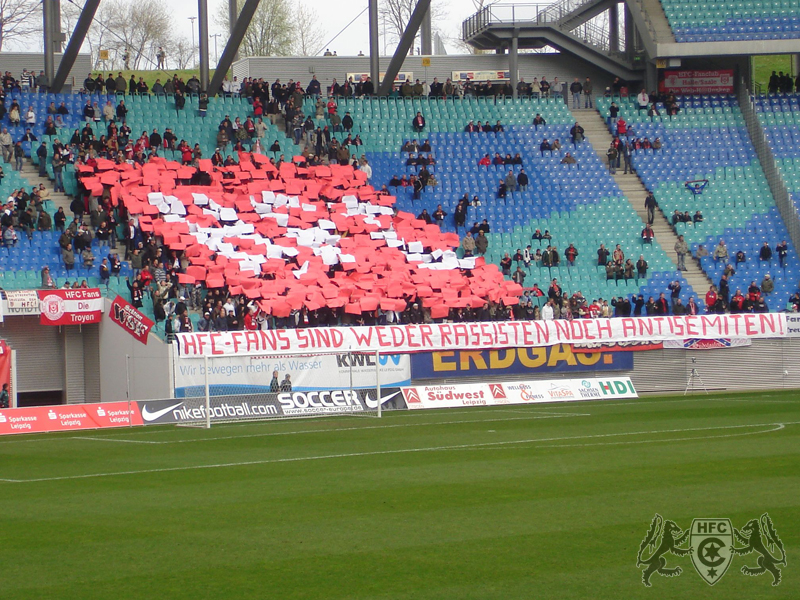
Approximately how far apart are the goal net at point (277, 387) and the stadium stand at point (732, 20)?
25868 mm

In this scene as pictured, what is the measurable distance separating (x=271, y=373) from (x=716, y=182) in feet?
78.2

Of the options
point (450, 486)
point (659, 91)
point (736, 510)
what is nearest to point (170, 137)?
point (659, 91)

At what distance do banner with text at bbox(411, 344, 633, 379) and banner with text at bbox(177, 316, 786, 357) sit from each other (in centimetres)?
22

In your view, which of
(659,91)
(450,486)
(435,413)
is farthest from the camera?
(659,91)

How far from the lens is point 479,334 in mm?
32469

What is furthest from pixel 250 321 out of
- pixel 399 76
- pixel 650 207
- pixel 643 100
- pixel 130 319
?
pixel 399 76

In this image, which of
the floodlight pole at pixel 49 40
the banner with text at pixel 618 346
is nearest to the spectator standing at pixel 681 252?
the banner with text at pixel 618 346

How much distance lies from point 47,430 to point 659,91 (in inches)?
1344

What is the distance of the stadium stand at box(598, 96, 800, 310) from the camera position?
4038 centimetres

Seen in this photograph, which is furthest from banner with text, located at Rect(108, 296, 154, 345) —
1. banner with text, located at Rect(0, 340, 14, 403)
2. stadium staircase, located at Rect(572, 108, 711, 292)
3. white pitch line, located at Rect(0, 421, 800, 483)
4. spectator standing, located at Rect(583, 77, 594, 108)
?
spectator standing, located at Rect(583, 77, 594, 108)

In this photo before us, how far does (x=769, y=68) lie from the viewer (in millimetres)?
84125

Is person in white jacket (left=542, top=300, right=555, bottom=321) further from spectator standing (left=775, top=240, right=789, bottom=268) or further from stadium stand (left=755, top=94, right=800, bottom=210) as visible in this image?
stadium stand (left=755, top=94, right=800, bottom=210)

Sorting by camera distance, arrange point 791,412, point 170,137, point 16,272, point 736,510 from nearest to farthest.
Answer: point 736,510 → point 791,412 → point 16,272 → point 170,137

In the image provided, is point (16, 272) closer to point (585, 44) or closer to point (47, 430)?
point (47, 430)
